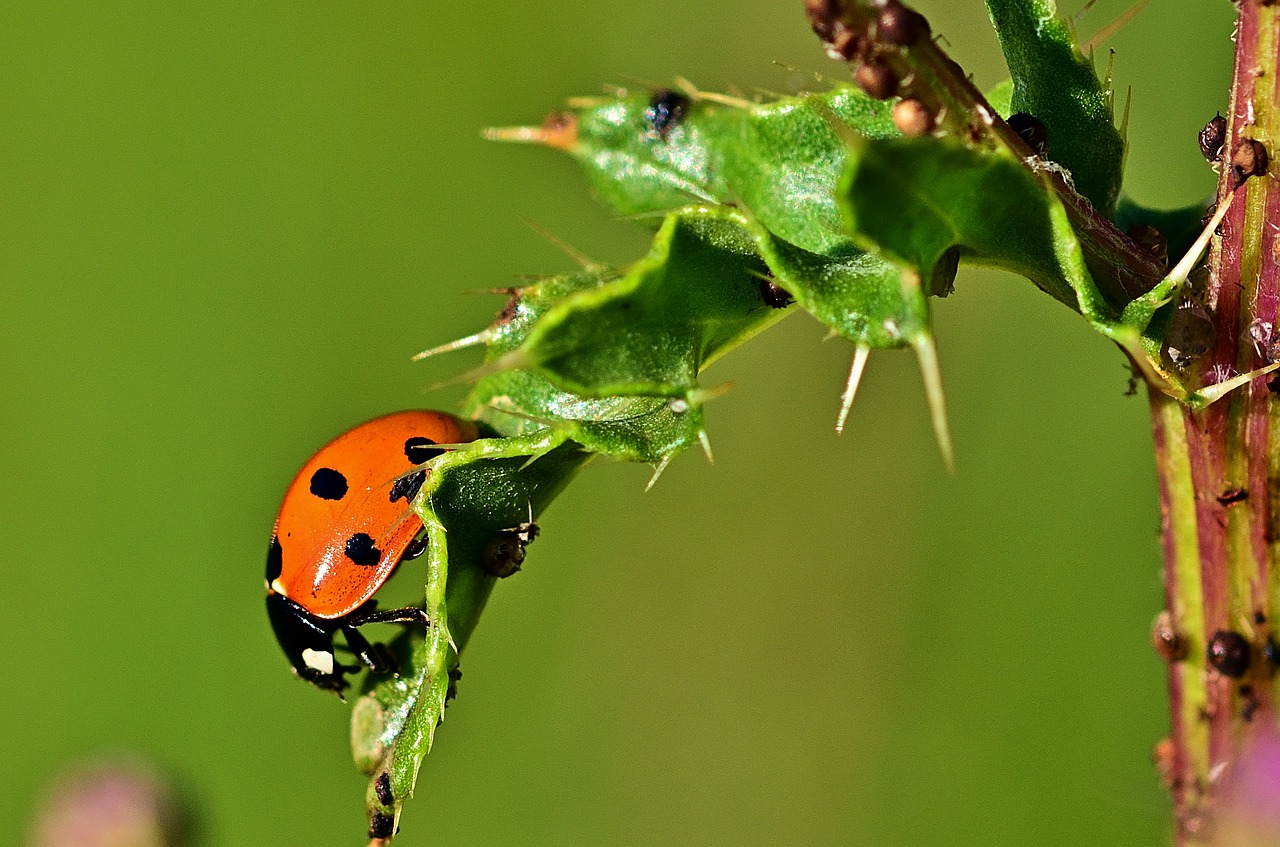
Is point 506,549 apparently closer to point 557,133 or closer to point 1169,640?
point 557,133

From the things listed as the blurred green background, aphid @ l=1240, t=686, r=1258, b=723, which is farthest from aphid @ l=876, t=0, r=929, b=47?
the blurred green background

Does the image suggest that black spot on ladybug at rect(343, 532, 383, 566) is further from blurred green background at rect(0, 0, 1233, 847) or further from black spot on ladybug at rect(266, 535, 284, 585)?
blurred green background at rect(0, 0, 1233, 847)

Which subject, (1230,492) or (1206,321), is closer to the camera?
(1206,321)

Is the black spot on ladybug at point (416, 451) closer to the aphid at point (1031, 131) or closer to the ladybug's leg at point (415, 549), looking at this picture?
the ladybug's leg at point (415, 549)

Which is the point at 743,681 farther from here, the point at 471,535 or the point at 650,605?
the point at 471,535

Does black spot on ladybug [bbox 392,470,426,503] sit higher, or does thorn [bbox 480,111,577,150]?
thorn [bbox 480,111,577,150]

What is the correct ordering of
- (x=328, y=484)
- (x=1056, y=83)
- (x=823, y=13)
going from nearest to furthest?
(x=823, y=13) → (x=1056, y=83) → (x=328, y=484)

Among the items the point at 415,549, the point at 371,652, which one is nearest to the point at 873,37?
the point at 371,652
